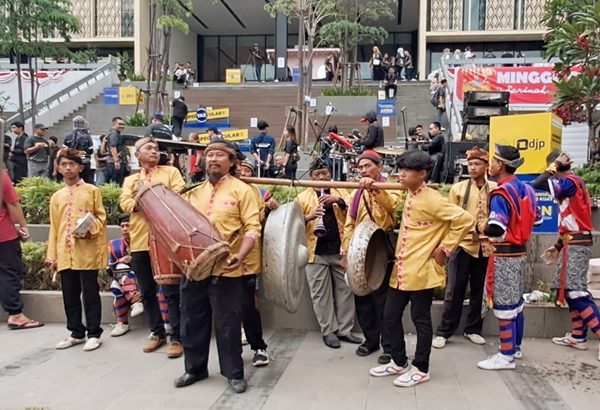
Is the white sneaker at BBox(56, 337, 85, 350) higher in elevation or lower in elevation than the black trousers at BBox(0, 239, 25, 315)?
lower

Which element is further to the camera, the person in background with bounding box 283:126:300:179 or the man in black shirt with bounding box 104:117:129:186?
the person in background with bounding box 283:126:300:179

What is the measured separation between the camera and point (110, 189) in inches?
329

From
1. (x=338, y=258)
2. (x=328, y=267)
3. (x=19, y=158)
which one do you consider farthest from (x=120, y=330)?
(x=19, y=158)

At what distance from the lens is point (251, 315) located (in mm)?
5203

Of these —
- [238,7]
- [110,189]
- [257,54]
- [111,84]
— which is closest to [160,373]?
[110,189]

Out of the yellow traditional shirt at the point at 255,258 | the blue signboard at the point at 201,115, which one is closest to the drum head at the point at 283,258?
the yellow traditional shirt at the point at 255,258

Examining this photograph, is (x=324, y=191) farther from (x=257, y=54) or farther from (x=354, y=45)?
(x=257, y=54)

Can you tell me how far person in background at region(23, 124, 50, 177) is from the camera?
39.2ft

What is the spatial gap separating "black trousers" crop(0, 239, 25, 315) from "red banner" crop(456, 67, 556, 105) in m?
13.7

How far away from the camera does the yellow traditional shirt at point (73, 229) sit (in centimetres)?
568

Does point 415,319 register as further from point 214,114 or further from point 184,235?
point 214,114

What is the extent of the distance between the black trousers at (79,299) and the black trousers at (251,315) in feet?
5.21

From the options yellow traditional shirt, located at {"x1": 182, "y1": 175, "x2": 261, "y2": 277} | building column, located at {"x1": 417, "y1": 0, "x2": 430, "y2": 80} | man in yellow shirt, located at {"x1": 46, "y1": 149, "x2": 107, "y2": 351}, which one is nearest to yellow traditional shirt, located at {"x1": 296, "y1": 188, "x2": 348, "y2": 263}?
yellow traditional shirt, located at {"x1": 182, "y1": 175, "x2": 261, "y2": 277}

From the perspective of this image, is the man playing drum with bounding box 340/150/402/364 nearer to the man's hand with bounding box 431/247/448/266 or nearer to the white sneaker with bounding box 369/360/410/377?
the white sneaker with bounding box 369/360/410/377
